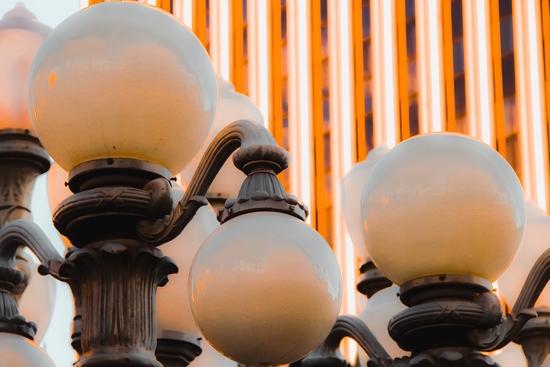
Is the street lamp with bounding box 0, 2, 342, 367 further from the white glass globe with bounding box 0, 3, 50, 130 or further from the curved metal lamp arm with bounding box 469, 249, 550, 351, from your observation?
the white glass globe with bounding box 0, 3, 50, 130

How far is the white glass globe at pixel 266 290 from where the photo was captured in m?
3.54

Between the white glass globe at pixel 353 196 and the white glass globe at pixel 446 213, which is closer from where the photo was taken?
the white glass globe at pixel 446 213

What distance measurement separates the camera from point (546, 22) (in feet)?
155

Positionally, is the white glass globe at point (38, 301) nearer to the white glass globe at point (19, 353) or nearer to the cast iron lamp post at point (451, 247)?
the white glass globe at point (19, 353)

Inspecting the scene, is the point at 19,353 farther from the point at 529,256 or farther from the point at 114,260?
the point at 529,256

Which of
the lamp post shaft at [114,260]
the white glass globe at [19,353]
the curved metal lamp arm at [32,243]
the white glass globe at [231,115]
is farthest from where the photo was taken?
the white glass globe at [231,115]

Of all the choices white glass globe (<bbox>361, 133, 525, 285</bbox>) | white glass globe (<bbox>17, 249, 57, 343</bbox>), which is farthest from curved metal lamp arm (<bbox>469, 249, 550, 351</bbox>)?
white glass globe (<bbox>17, 249, 57, 343</bbox>)

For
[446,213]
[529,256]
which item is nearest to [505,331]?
[446,213]

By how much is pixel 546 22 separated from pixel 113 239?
44957mm

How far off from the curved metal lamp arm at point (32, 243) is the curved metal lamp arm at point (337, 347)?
49.9 inches

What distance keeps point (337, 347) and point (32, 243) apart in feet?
4.94

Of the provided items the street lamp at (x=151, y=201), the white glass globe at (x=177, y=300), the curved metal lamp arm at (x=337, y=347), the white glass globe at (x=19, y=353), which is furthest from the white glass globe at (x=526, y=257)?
the street lamp at (x=151, y=201)

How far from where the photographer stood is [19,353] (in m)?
4.48

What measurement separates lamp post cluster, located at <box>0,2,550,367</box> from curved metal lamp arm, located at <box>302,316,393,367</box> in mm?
12
